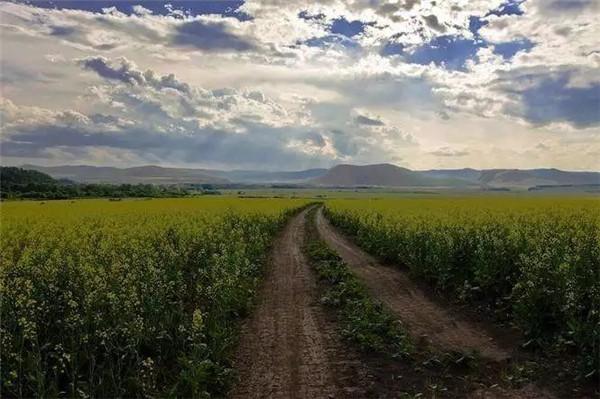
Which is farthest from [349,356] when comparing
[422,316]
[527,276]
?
[527,276]

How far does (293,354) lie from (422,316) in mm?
4896

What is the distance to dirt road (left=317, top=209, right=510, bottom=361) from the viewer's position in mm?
12078

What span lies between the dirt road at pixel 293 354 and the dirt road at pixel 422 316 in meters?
2.24

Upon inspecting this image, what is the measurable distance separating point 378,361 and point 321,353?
49.5 inches

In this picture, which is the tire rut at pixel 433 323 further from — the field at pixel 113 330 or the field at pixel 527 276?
the field at pixel 113 330

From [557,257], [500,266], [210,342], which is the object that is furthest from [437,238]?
[210,342]

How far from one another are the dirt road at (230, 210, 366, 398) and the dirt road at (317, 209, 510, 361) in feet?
7.35

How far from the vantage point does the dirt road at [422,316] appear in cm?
1208

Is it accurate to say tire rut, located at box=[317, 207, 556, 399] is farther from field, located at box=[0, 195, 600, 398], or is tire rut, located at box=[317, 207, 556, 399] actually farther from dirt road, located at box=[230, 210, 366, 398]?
dirt road, located at box=[230, 210, 366, 398]

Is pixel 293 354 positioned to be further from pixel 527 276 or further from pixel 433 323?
pixel 527 276

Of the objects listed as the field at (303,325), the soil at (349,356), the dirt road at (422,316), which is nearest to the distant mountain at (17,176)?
the dirt road at (422,316)

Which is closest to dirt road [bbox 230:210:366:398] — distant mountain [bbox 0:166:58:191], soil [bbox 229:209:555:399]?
soil [bbox 229:209:555:399]

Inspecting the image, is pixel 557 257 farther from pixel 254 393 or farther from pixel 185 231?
pixel 185 231

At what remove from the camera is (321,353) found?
11.5 meters
